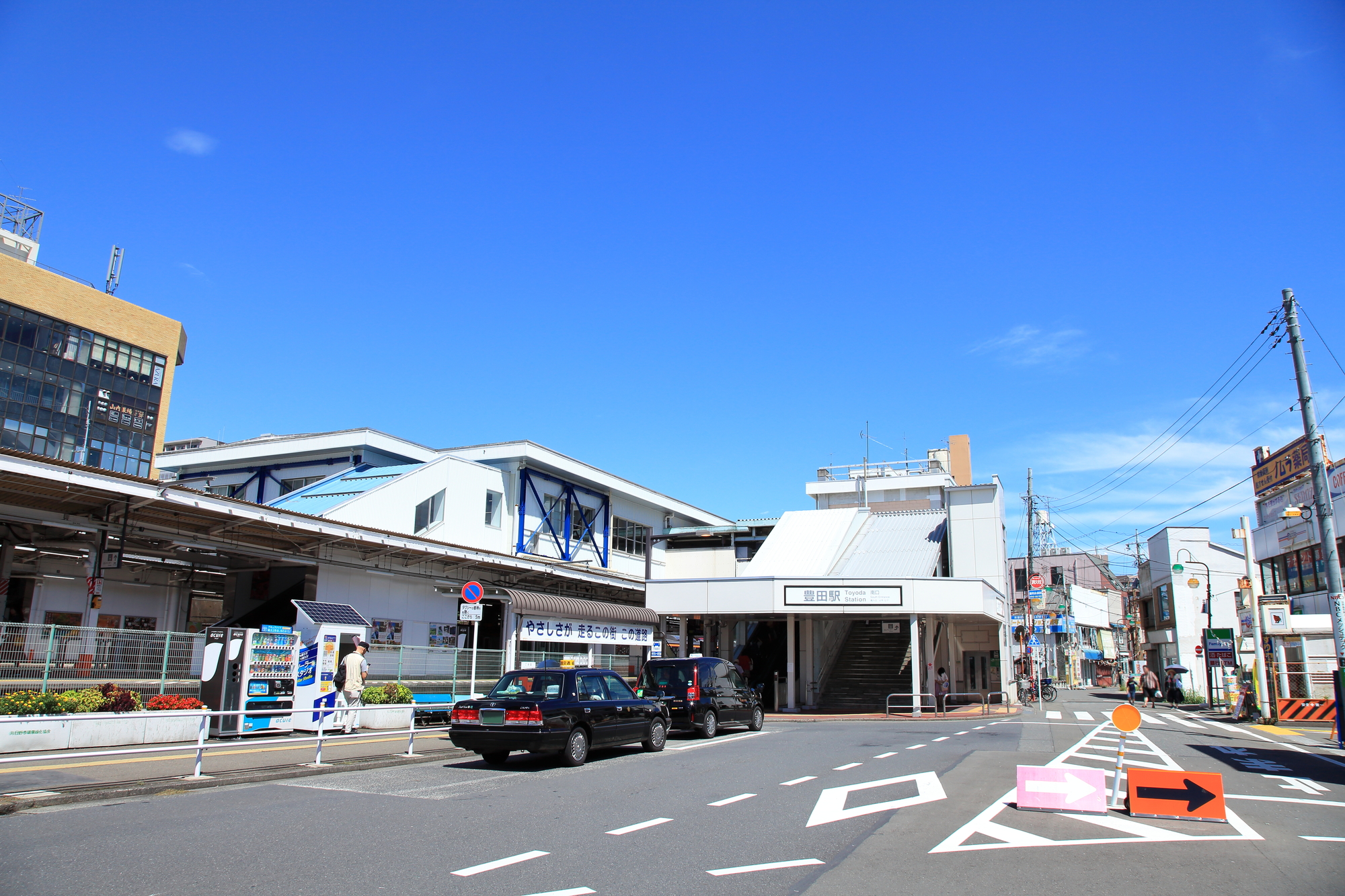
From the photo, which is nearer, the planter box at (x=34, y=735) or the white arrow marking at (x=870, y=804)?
the white arrow marking at (x=870, y=804)

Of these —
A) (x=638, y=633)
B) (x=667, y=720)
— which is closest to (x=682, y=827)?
(x=667, y=720)

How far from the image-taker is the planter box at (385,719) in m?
19.2

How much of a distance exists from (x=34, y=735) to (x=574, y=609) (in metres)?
16.5

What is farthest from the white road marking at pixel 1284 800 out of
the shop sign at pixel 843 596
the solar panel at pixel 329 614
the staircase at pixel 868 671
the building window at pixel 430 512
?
the building window at pixel 430 512

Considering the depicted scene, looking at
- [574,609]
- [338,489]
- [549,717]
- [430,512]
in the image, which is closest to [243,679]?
[549,717]

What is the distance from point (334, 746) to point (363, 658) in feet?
6.99

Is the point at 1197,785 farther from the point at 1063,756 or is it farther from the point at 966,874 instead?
the point at 1063,756

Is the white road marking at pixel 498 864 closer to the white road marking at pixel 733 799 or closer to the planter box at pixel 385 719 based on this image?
the white road marking at pixel 733 799

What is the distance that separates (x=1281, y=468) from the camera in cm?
3897

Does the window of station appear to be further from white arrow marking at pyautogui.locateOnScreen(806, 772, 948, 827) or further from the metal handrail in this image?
white arrow marking at pyautogui.locateOnScreen(806, 772, 948, 827)

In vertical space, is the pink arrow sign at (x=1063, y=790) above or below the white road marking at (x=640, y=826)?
above

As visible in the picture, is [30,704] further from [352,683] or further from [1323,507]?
[1323,507]

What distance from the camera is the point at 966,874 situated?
7.05 metres

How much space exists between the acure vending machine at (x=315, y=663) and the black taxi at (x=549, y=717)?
4.75 m
